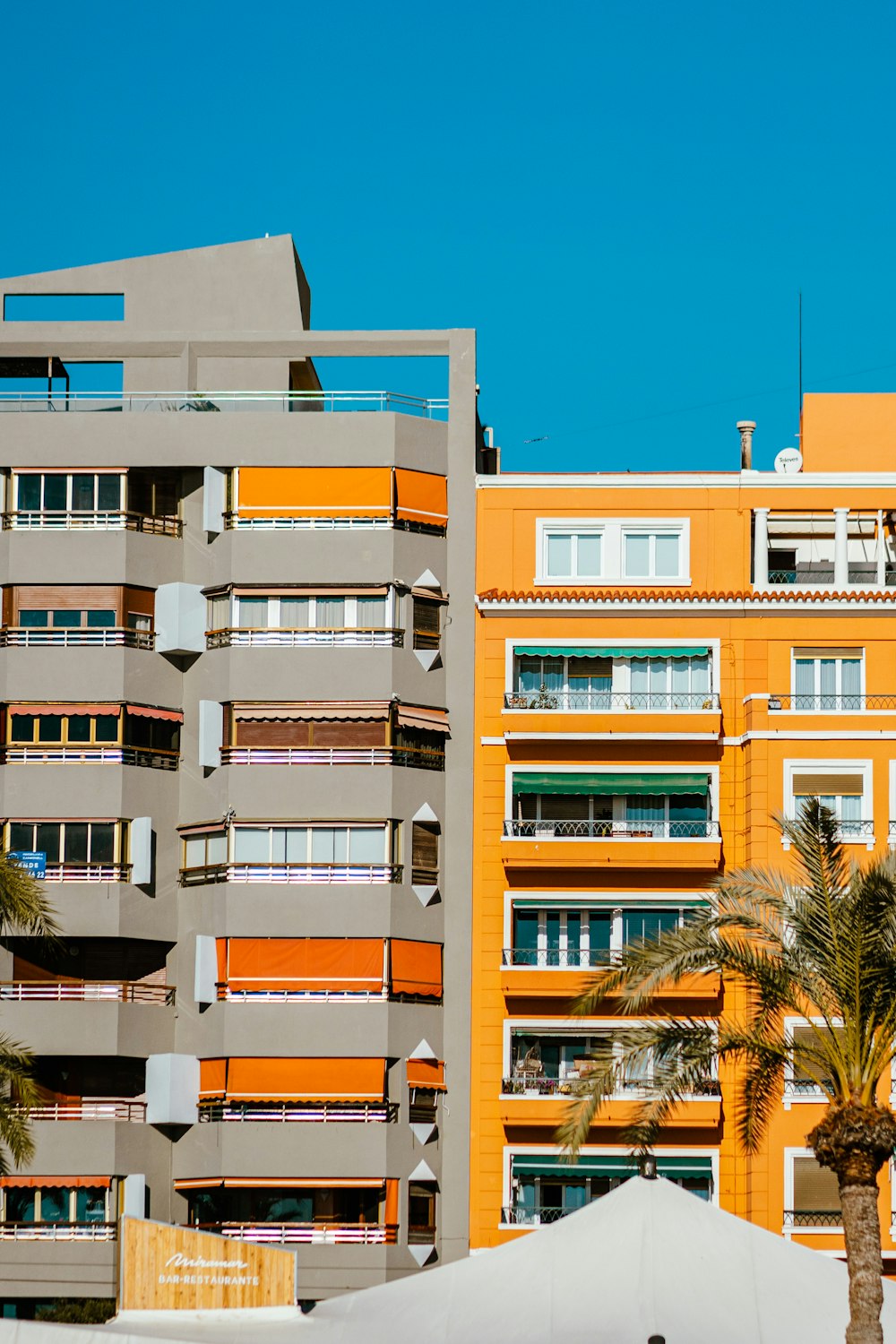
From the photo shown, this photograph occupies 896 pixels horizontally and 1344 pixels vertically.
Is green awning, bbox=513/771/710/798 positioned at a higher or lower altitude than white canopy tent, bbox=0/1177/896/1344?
higher

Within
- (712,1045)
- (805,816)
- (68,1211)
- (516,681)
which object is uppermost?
(516,681)

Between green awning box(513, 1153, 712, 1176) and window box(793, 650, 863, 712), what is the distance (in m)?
11.9

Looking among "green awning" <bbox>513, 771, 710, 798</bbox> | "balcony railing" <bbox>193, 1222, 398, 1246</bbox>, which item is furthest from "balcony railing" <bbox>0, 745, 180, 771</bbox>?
"balcony railing" <bbox>193, 1222, 398, 1246</bbox>

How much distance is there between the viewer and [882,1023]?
39312 millimetres

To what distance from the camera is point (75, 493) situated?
58.2 m

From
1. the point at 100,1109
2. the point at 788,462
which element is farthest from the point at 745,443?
the point at 100,1109

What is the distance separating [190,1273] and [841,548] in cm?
2596

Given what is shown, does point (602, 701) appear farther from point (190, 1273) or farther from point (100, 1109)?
point (190, 1273)

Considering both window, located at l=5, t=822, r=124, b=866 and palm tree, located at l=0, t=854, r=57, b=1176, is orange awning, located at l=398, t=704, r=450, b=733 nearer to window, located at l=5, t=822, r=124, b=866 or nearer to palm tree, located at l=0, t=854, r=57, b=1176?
window, located at l=5, t=822, r=124, b=866

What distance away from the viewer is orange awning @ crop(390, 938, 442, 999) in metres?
55.4

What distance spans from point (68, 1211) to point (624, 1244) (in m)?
20.5

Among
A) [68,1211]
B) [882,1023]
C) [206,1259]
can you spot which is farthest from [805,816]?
[68,1211]

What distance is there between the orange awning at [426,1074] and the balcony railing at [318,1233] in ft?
11.2

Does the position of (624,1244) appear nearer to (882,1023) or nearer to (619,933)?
(882,1023)
